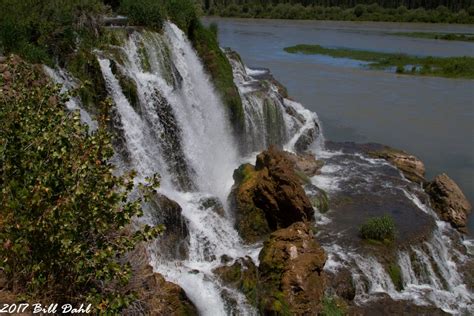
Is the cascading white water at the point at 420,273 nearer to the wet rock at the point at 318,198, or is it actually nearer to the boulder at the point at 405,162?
the wet rock at the point at 318,198

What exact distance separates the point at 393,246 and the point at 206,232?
15.2ft

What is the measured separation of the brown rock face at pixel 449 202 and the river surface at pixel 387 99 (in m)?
0.51

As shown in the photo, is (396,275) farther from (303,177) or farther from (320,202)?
(303,177)

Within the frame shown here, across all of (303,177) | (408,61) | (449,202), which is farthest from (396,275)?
(408,61)

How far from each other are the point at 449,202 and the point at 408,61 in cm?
3242

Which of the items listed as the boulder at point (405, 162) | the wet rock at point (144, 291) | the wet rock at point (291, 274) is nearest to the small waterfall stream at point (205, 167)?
the boulder at point (405, 162)

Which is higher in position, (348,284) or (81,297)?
(81,297)

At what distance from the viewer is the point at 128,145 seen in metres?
12.7

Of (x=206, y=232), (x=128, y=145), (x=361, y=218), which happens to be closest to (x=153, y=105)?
(x=128, y=145)

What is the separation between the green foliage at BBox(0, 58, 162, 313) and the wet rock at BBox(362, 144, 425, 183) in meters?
14.6

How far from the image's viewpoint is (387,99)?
3116cm

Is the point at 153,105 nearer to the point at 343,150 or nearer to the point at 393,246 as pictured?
the point at 393,246

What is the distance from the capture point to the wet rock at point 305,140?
20.8 m

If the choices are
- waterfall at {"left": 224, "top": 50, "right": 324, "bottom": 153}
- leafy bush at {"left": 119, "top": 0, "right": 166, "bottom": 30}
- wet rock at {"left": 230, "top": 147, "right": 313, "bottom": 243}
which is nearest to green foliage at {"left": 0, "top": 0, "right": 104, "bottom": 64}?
leafy bush at {"left": 119, "top": 0, "right": 166, "bottom": 30}
